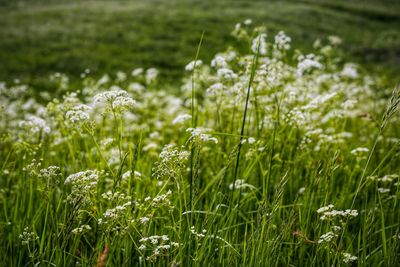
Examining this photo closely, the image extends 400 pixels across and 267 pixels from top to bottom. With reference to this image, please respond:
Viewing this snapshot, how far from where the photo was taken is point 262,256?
2.29 m

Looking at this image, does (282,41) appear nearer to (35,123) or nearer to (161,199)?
(161,199)

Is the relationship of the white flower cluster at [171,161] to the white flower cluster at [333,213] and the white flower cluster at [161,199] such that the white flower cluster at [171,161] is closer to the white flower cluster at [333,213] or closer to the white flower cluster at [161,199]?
the white flower cluster at [161,199]

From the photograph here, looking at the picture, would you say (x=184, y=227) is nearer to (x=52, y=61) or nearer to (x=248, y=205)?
(x=248, y=205)

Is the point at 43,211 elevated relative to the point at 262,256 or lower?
lower

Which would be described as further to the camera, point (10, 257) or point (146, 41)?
point (146, 41)

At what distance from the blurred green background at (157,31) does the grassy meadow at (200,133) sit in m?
0.19

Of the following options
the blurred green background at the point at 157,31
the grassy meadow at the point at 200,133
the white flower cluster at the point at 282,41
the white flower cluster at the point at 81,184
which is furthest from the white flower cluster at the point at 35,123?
the blurred green background at the point at 157,31

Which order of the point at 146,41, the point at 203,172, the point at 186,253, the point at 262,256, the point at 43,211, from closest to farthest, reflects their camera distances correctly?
the point at 262,256 < the point at 186,253 < the point at 43,211 < the point at 203,172 < the point at 146,41

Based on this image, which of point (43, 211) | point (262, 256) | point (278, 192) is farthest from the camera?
point (43, 211)

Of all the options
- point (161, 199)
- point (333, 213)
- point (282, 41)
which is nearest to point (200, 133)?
point (161, 199)

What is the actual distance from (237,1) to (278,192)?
41.8m

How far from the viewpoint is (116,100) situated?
2568 mm

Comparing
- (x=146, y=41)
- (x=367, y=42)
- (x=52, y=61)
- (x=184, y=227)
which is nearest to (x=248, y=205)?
(x=184, y=227)

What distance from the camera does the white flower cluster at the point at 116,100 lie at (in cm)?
251
